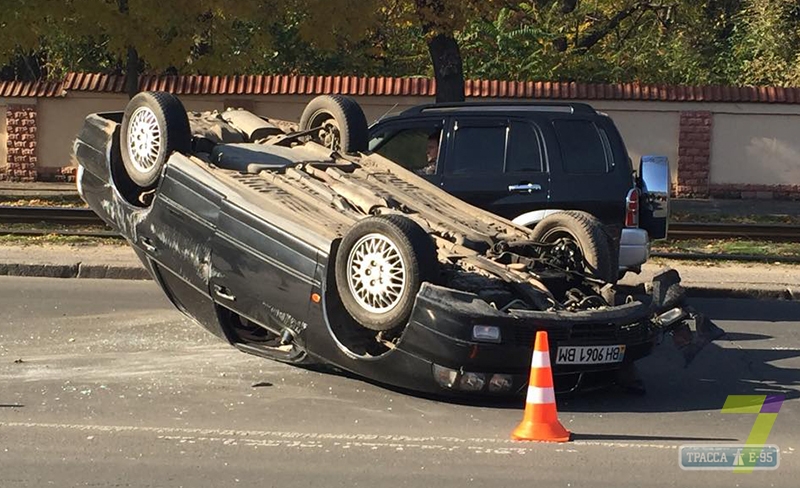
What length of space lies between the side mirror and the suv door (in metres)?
0.95

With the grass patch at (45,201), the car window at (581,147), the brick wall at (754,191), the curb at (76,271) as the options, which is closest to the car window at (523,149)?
the car window at (581,147)

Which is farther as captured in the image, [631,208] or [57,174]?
[57,174]

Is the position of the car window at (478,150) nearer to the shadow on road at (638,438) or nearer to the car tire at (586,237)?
the car tire at (586,237)

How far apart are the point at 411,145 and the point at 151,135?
2.91 m

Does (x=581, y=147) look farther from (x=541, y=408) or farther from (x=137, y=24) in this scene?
(x=137, y=24)

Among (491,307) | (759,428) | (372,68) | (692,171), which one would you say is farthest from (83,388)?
(372,68)

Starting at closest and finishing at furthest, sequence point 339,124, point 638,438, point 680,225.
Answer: point 638,438, point 339,124, point 680,225

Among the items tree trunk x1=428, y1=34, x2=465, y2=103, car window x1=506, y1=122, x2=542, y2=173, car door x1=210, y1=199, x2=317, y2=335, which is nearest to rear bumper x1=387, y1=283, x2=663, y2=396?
car door x1=210, y1=199, x2=317, y2=335

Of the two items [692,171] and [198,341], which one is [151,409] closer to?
[198,341]

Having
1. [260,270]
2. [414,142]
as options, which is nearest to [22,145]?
[414,142]

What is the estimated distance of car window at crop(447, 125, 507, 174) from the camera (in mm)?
11094

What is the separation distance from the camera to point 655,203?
11.1 m

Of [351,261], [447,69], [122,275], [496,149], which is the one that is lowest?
[122,275]

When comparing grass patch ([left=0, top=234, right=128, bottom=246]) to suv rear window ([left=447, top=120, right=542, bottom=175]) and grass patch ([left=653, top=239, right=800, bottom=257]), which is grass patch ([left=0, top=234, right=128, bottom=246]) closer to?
suv rear window ([left=447, top=120, right=542, bottom=175])
